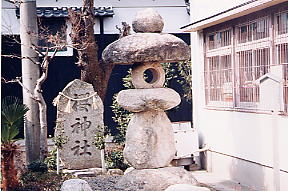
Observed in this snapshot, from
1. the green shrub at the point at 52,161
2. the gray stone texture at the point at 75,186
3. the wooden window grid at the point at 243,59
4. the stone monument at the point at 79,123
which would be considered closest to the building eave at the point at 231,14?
the wooden window grid at the point at 243,59

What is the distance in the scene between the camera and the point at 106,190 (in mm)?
10531

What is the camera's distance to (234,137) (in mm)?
12109

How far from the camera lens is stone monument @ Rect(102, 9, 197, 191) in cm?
967

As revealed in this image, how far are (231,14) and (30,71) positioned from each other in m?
5.27

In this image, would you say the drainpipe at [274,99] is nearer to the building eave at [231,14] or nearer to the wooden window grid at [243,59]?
the wooden window grid at [243,59]

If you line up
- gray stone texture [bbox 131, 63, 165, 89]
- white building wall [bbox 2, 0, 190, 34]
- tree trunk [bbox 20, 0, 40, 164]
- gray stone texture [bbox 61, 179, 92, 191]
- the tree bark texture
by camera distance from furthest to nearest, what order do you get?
1. white building wall [bbox 2, 0, 190, 34]
2. the tree bark texture
3. tree trunk [bbox 20, 0, 40, 164]
4. gray stone texture [bbox 131, 63, 165, 89]
5. gray stone texture [bbox 61, 179, 92, 191]

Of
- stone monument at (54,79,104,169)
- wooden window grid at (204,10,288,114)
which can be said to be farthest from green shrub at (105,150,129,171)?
wooden window grid at (204,10,288,114)

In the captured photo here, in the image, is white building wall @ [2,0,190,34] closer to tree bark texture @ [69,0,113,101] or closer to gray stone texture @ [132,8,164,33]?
tree bark texture @ [69,0,113,101]

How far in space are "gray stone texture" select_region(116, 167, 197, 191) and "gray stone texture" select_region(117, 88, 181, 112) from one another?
1.18m

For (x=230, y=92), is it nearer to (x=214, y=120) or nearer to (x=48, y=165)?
(x=214, y=120)

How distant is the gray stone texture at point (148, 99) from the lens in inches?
386

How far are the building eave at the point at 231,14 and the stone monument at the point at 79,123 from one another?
3.19 metres

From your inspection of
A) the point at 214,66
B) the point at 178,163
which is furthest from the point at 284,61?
the point at 178,163

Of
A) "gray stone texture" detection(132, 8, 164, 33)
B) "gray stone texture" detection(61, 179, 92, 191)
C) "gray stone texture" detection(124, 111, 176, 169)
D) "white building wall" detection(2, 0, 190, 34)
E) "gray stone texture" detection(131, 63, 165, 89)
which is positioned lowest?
"gray stone texture" detection(61, 179, 92, 191)
